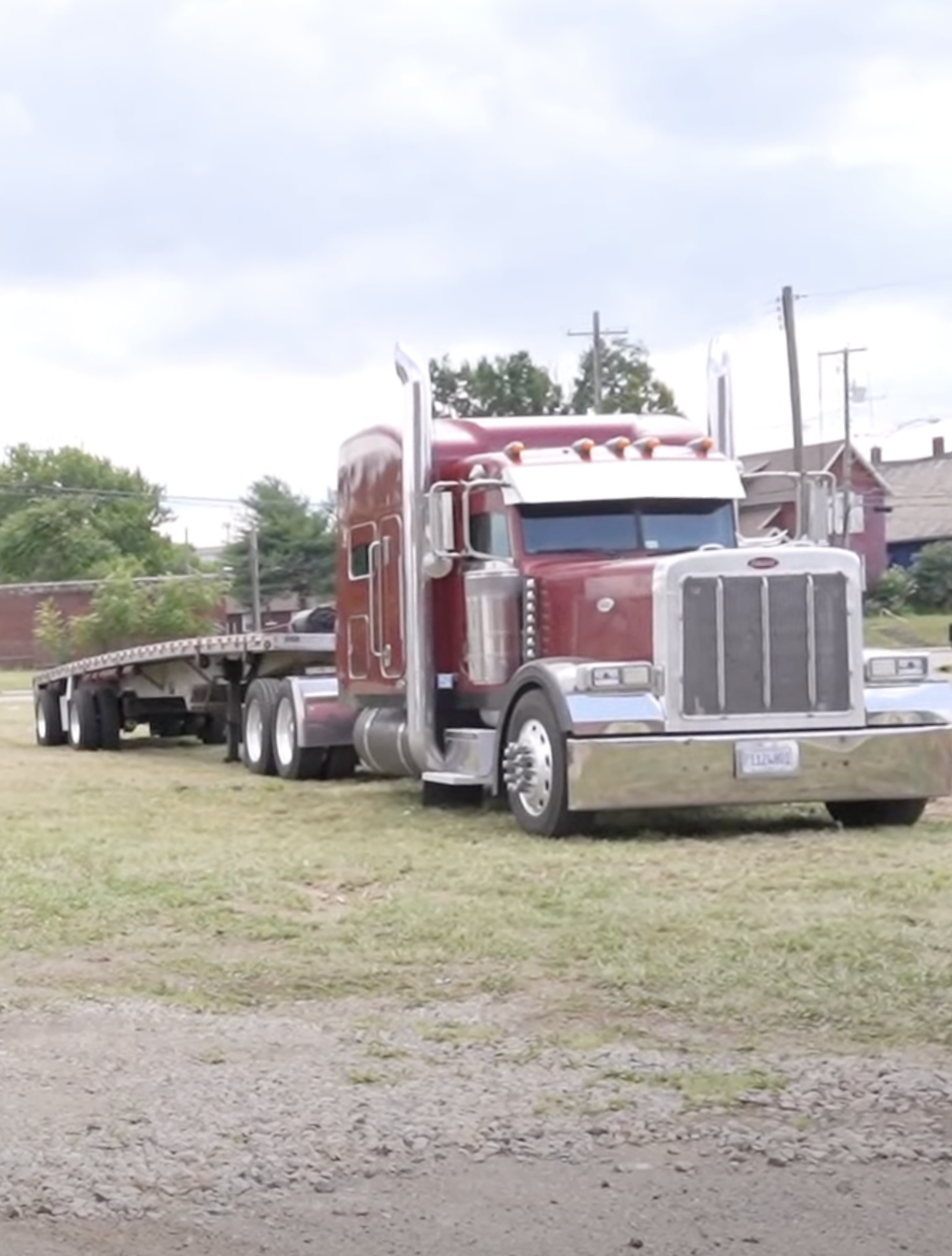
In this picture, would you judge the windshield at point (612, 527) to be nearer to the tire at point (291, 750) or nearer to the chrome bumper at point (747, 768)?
the chrome bumper at point (747, 768)

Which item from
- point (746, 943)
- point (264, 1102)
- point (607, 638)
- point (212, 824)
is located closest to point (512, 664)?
point (607, 638)

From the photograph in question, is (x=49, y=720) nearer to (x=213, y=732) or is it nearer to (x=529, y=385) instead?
(x=213, y=732)

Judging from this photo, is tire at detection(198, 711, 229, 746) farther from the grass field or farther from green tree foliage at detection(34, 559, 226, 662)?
green tree foliage at detection(34, 559, 226, 662)

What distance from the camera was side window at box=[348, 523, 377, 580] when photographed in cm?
1488

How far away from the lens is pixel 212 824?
43.5 ft

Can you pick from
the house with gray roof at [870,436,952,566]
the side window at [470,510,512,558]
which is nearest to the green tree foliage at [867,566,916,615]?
the house with gray roof at [870,436,952,566]

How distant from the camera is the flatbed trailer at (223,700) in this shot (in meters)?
17.0

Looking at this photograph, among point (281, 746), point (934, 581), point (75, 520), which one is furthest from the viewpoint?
point (75, 520)

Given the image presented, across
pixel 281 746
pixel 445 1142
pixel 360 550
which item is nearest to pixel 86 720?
pixel 281 746

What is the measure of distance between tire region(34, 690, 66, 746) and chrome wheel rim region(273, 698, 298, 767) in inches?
270

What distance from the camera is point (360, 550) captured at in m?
15.1

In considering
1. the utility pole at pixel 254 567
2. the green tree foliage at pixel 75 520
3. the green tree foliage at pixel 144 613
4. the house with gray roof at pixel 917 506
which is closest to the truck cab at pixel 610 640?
the green tree foliage at pixel 144 613

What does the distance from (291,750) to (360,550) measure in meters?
2.74

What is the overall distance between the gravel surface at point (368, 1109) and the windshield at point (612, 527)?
253 inches
